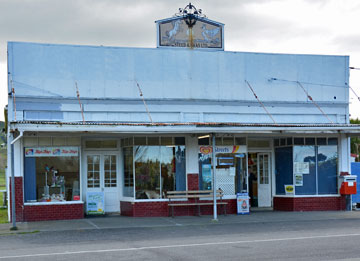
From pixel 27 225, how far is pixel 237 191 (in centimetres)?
761

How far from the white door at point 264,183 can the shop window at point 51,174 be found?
7775 millimetres

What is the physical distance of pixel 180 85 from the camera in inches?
801

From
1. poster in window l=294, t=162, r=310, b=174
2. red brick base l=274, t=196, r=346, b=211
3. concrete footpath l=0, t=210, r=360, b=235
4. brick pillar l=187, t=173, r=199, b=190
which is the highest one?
poster in window l=294, t=162, r=310, b=174

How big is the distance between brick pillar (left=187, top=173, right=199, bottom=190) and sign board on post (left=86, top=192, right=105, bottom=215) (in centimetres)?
316

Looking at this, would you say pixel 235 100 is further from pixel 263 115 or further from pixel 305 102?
pixel 305 102

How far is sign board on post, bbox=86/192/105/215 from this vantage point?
1922 centimetres

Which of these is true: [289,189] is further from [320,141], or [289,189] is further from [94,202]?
[94,202]

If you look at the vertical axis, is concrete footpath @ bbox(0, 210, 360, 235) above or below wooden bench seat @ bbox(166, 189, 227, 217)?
below

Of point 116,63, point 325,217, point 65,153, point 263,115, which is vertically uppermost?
point 116,63

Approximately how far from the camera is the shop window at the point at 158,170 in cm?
1905

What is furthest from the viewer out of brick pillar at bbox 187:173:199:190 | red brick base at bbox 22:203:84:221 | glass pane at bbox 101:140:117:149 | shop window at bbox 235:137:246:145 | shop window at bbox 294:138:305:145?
shop window at bbox 294:138:305:145

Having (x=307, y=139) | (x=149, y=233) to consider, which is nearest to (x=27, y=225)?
(x=149, y=233)

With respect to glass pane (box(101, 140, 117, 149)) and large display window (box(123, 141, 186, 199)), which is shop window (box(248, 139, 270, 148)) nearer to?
large display window (box(123, 141, 186, 199))

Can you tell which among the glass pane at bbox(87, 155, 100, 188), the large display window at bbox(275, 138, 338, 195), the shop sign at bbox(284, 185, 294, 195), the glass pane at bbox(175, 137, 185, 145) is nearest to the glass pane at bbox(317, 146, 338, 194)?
the large display window at bbox(275, 138, 338, 195)
